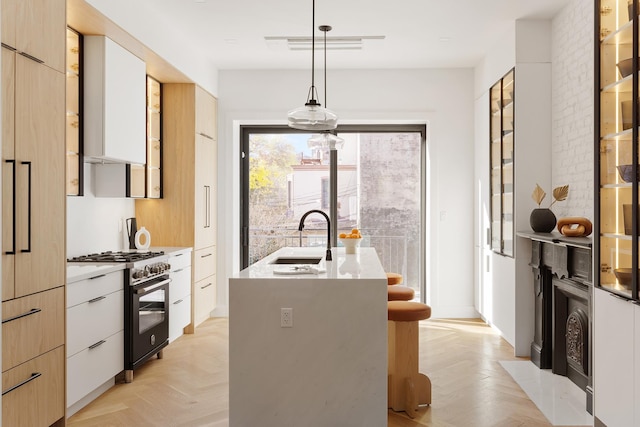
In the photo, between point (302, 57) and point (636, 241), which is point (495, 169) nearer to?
point (302, 57)

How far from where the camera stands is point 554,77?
4891 millimetres

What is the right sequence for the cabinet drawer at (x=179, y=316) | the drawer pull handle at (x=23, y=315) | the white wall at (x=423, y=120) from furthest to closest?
the white wall at (x=423, y=120) < the cabinet drawer at (x=179, y=316) < the drawer pull handle at (x=23, y=315)

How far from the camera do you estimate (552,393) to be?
3947mm

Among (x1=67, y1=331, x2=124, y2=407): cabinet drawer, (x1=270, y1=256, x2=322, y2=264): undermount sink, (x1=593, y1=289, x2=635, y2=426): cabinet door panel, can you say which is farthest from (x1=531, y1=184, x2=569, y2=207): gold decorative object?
(x1=67, y1=331, x2=124, y2=407): cabinet drawer

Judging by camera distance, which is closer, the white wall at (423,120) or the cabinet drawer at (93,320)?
the cabinet drawer at (93,320)

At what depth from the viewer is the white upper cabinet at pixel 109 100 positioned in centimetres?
412

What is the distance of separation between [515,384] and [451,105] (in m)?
3.60

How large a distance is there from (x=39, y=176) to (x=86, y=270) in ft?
2.74

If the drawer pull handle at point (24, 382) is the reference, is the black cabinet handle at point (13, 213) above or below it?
above

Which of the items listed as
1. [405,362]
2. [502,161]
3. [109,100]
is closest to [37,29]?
[109,100]

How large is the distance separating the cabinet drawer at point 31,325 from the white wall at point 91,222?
52.8 inches

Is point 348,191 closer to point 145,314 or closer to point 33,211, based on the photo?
point 145,314

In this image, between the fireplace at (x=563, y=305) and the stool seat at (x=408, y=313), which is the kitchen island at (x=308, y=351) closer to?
the stool seat at (x=408, y=313)

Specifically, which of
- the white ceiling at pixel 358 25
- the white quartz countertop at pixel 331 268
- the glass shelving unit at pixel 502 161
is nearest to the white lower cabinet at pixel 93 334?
the white quartz countertop at pixel 331 268
